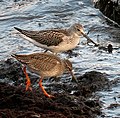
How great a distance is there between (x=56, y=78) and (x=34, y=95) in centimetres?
152

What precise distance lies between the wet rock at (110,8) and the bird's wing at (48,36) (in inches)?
128

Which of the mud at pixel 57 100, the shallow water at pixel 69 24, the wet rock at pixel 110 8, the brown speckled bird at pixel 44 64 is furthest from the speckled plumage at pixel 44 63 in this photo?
the wet rock at pixel 110 8

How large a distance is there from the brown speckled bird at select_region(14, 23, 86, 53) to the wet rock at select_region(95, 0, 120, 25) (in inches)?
122

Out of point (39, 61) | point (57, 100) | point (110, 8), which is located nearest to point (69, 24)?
point (110, 8)

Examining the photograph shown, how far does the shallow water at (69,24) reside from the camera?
9.77 meters

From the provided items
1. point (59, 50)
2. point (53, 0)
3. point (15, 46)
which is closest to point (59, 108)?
point (59, 50)

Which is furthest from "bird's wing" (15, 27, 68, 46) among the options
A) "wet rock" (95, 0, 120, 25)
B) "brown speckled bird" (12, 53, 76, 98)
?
"wet rock" (95, 0, 120, 25)

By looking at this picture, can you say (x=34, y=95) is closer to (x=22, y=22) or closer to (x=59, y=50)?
(x=59, y=50)

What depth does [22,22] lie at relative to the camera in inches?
527

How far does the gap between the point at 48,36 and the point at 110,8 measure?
3.91 metres

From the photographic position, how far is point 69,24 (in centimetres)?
1320

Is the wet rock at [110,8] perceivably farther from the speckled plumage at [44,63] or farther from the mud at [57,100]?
the speckled plumage at [44,63]

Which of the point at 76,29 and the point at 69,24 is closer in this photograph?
the point at 76,29

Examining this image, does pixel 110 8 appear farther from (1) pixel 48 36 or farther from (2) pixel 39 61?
(2) pixel 39 61
